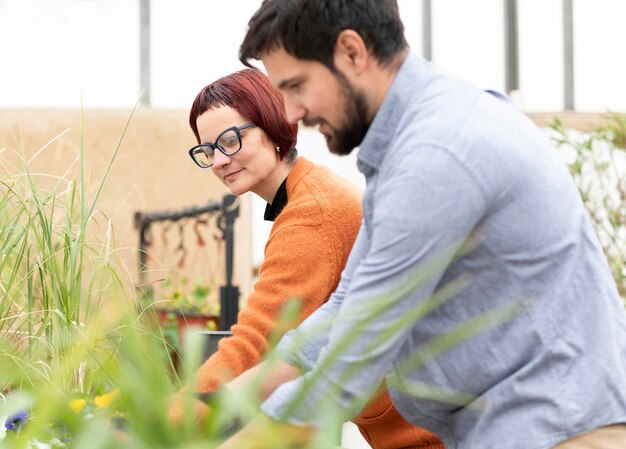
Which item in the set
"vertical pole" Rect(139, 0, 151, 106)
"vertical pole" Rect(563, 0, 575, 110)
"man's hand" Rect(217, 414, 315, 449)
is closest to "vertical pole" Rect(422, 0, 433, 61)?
"vertical pole" Rect(563, 0, 575, 110)

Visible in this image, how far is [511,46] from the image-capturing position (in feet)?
26.0

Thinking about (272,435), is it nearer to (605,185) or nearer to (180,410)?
(180,410)

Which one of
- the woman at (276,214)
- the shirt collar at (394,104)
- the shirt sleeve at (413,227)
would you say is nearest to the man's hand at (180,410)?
the shirt sleeve at (413,227)

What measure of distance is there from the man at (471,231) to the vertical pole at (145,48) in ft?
20.5

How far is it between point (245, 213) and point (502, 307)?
18.7 feet

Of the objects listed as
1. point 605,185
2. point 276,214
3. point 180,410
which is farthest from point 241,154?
point 605,185

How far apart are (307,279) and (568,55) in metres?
6.69

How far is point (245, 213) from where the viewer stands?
6914 millimetres

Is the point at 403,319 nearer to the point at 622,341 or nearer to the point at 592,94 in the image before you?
the point at 622,341

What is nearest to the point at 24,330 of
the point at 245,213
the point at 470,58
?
the point at 245,213

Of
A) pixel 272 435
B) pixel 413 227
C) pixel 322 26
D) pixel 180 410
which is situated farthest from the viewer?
pixel 322 26

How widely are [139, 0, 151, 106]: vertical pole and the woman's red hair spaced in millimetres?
5643

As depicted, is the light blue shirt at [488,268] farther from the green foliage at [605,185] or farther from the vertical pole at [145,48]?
the vertical pole at [145,48]

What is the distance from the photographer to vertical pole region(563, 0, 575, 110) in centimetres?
792
